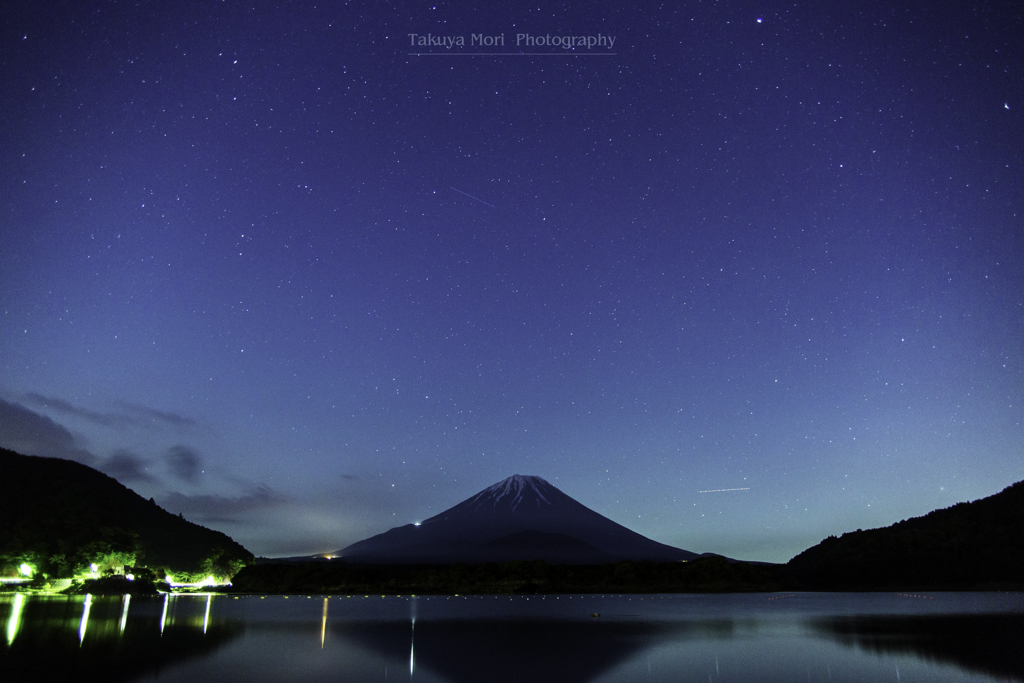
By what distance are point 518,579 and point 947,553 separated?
75.0 meters

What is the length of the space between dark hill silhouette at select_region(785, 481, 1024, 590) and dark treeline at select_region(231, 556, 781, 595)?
14.9m

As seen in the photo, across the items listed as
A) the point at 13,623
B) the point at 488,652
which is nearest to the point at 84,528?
the point at 13,623

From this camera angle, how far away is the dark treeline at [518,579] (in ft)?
387

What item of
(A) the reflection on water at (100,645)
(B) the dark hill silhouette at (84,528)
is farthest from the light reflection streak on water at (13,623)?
(B) the dark hill silhouette at (84,528)

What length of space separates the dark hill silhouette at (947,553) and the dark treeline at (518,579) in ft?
48.8

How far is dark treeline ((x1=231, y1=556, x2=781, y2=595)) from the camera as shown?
117938 mm

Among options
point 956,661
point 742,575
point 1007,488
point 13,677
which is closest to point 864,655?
point 956,661

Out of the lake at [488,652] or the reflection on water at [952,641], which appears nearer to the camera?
the lake at [488,652]

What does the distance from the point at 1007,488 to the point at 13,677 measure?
15713 centimetres

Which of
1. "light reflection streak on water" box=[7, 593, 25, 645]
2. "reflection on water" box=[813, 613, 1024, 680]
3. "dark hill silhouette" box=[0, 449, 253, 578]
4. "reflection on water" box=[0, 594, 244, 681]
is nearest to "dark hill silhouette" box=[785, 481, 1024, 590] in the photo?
"reflection on water" box=[813, 613, 1024, 680]

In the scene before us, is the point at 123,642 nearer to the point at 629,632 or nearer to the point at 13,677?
the point at 13,677

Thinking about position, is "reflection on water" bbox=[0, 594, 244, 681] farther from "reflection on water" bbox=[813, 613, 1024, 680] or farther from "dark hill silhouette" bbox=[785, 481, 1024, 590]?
"dark hill silhouette" bbox=[785, 481, 1024, 590]

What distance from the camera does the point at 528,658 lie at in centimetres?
2175

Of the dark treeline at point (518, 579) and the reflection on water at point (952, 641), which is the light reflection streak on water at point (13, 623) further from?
the dark treeline at point (518, 579)
